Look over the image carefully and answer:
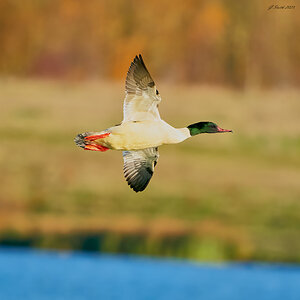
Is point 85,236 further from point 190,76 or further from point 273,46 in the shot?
point 273,46

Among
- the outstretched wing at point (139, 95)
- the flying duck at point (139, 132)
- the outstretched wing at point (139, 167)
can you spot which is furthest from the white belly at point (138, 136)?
the outstretched wing at point (139, 167)

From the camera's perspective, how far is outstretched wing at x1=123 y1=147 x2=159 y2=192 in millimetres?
3684

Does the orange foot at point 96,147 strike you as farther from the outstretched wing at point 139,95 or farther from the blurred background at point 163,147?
the blurred background at point 163,147

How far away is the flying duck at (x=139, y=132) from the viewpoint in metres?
3.24

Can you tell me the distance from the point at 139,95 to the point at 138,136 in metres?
0.35

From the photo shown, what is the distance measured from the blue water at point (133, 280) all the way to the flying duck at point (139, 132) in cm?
1079

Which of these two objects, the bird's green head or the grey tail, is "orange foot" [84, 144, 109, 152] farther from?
the bird's green head

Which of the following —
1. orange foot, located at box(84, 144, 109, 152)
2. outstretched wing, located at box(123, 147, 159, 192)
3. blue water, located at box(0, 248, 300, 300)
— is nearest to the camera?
orange foot, located at box(84, 144, 109, 152)

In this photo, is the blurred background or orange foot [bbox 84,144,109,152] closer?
orange foot [bbox 84,144,109,152]

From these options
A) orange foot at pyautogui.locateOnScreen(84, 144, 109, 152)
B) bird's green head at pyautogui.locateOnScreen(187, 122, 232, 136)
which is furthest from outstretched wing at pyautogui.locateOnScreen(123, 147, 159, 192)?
orange foot at pyautogui.locateOnScreen(84, 144, 109, 152)

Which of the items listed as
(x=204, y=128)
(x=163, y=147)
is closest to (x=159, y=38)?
(x=163, y=147)

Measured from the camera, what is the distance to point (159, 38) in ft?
65.2

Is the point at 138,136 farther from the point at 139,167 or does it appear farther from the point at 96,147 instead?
the point at 139,167

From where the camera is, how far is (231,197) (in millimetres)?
23203
